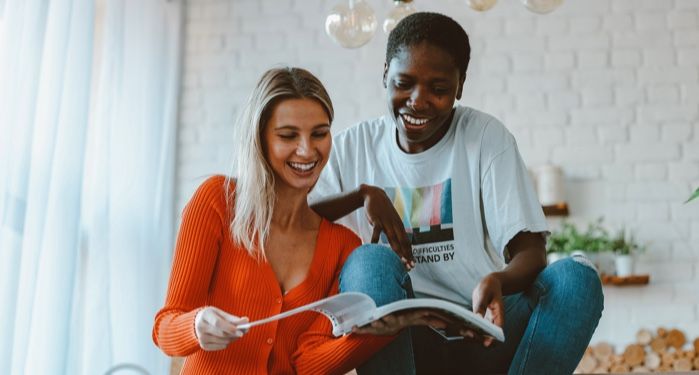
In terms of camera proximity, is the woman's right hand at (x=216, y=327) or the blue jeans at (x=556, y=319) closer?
the woman's right hand at (x=216, y=327)

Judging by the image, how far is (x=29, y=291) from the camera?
252cm

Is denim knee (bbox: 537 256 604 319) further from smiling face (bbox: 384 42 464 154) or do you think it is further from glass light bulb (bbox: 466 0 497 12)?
glass light bulb (bbox: 466 0 497 12)

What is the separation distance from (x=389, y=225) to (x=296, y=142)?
25 cm

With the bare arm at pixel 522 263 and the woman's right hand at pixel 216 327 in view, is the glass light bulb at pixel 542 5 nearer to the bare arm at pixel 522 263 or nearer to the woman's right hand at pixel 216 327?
the bare arm at pixel 522 263

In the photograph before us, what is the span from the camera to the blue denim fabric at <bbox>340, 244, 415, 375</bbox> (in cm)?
142

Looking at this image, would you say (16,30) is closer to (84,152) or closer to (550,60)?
(84,152)

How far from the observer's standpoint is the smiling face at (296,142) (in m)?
1.61

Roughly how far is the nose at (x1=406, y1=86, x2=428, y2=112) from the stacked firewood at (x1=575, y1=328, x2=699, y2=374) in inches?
90.7

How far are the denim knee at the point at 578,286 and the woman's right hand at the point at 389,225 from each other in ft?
1.01

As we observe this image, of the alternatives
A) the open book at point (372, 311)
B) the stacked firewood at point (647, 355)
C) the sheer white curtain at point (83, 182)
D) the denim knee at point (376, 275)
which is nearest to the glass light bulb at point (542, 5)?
the denim knee at point (376, 275)

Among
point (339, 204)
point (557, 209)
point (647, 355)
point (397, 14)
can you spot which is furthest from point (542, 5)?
point (647, 355)

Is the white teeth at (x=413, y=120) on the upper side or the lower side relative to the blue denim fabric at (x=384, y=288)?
upper

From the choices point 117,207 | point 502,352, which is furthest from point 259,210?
point 117,207

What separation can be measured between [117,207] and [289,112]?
1959 millimetres
